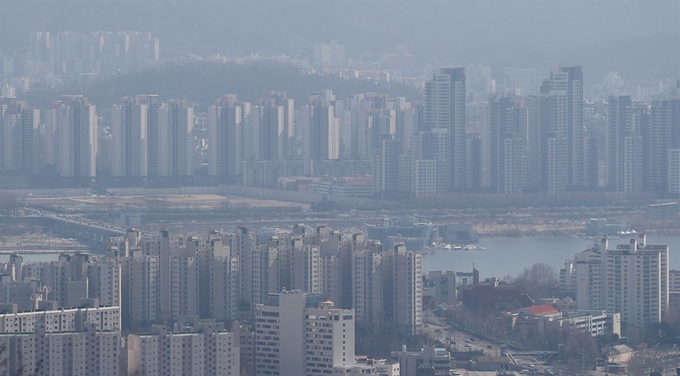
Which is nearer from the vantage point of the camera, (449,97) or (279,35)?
(449,97)

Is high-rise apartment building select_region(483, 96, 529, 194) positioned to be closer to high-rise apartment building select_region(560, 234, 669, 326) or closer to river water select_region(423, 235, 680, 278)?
river water select_region(423, 235, 680, 278)

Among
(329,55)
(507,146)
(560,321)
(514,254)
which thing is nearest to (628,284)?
(560,321)

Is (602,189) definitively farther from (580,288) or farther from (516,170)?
(580,288)

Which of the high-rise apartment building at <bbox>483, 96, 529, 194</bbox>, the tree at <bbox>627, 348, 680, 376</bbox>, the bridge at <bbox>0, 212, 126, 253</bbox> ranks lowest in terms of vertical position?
the tree at <bbox>627, 348, 680, 376</bbox>

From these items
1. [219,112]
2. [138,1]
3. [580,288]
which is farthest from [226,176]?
[138,1]

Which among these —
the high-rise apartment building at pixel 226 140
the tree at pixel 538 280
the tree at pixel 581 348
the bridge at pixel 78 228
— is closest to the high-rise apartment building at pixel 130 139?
the high-rise apartment building at pixel 226 140

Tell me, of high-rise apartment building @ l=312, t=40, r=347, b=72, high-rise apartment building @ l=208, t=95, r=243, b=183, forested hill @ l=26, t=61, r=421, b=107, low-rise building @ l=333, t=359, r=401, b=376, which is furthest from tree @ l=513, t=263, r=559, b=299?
high-rise apartment building @ l=312, t=40, r=347, b=72
